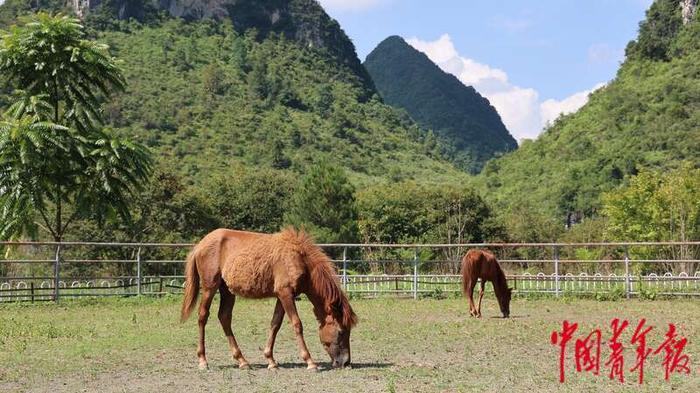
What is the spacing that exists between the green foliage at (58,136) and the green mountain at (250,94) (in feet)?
160

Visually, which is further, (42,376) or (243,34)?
(243,34)

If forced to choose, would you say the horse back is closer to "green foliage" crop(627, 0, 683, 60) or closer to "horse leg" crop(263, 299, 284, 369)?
"horse leg" crop(263, 299, 284, 369)

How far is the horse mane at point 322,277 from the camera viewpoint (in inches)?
336

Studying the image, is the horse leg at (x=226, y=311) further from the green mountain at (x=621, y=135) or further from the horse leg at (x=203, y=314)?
the green mountain at (x=621, y=135)

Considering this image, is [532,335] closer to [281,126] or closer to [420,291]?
[420,291]

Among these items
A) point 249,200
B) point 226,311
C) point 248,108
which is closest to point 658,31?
point 248,108

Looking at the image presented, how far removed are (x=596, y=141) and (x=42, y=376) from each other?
3332 inches

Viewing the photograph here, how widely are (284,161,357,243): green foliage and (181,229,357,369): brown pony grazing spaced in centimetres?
4035

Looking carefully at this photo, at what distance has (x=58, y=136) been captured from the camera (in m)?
19.7

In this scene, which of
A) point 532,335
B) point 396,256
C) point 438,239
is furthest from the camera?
point 438,239

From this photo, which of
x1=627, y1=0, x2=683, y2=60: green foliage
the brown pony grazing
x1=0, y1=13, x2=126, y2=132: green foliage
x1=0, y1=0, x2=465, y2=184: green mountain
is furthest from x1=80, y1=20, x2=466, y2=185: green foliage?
the brown pony grazing

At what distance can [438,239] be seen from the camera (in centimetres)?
5694

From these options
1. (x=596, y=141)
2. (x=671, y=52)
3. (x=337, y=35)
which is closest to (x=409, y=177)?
(x=596, y=141)

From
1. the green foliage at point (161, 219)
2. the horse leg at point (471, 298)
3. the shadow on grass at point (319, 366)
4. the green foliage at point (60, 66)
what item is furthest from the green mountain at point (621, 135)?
the shadow on grass at point (319, 366)
